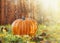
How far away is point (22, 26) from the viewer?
142cm

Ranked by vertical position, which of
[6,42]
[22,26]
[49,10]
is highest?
[49,10]

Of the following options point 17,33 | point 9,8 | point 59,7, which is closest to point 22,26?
point 17,33

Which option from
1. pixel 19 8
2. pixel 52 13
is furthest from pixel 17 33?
pixel 52 13

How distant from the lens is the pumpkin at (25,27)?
1414 millimetres

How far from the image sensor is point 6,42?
55.2 inches

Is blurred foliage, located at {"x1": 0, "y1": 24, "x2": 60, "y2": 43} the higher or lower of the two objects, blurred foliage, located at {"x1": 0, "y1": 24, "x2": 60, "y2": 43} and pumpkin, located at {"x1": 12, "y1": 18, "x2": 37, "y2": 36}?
the lower

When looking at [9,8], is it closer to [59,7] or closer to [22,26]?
[22,26]

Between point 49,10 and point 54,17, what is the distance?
0.20 ft

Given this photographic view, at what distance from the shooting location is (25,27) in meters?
1.41

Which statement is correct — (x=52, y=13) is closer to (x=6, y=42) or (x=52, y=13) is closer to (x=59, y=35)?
(x=59, y=35)

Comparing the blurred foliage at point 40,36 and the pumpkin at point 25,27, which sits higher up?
the pumpkin at point 25,27

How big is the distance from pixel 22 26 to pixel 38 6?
184mm

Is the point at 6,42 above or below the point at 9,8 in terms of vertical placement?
below

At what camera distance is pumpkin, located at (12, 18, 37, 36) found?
1.41 metres
